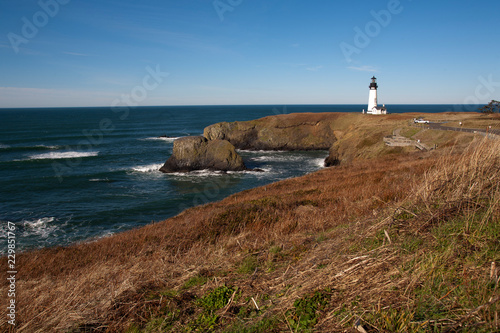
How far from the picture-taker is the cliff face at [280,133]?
198 ft

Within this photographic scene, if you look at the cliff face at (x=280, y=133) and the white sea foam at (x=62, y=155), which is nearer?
the white sea foam at (x=62, y=155)

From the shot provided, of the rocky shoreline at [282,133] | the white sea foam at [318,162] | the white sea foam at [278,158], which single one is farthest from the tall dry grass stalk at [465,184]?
the rocky shoreline at [282,133]

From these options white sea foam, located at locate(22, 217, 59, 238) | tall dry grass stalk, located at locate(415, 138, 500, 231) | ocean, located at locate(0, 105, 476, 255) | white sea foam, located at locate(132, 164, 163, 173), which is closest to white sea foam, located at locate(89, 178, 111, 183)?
ocean, located at locate(0, 105, 476, 255)

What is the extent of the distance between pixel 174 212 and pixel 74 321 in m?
20.3

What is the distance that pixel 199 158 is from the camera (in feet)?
131

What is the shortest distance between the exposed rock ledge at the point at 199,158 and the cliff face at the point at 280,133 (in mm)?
21387

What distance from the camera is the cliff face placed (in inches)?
2382

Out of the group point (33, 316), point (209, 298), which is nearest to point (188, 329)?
point (209, 298)

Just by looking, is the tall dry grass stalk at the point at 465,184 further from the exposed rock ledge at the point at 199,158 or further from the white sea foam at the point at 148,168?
the white sea foam at the point at 148,168

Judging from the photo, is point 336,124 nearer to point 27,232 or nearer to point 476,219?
point 27,232

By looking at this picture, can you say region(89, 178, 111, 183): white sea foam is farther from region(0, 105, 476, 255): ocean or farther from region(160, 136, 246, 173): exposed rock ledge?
region(160, 136, 246, 173): exposed rock ledge

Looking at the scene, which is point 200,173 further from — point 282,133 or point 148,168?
point 282,133

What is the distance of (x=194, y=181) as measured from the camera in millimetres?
34719

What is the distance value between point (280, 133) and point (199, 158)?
26.2 meters
